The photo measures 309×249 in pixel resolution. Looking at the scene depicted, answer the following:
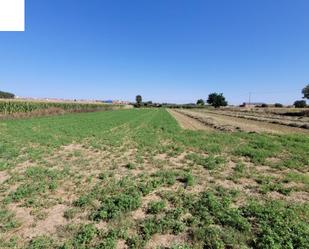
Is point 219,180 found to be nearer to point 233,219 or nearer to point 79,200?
point 233,219

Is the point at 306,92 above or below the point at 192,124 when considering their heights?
above

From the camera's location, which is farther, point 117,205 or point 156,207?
point 117,205

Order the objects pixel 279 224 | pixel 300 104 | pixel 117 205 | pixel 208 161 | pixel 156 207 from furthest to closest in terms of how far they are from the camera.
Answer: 1. pixel 300 104
2. pixel 208 161
3. pixel 117 205
4. pixel 156 207
5. pixel 279 224

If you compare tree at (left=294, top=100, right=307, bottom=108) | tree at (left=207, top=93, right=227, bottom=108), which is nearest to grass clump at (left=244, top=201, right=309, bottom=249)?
tree at (left=294, top=100, right=307, bottom=108)

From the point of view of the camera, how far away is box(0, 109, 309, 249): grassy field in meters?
3.76

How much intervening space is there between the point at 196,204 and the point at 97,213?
2.12 meters

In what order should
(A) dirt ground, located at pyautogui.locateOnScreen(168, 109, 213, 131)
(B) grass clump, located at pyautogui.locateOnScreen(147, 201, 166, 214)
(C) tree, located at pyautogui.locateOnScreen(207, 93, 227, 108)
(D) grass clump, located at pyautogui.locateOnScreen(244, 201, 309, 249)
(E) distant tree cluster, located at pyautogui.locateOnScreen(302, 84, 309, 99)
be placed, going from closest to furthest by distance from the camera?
(D) grass clump, located at pyautogui.locateOnScreen(244, 201, 309, 249) < (B) grass clump, located at pyautogui.locateOnScreen(147, 201, 166, 214) < (A) dirt ground, located at pyautogui.locateOnScreen(168, 109, 213, 131) < (E) distant tree cluster, located at pyautogui.locateOnScreen(302, 84, 309, 99) < (C) tree, located at pyautogui.locateOnScreen(207, 93, 227, 108)

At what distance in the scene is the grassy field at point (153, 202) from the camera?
3.76 meters

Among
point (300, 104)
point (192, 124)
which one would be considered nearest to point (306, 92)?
point (300, 104)

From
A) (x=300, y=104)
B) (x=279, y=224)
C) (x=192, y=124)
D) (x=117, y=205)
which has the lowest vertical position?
(x=117, y=205)

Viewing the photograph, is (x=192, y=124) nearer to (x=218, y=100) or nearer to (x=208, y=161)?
(x=208, y=161)

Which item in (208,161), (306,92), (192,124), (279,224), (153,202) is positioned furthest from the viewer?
(306,92)

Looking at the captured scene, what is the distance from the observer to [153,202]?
202 inches

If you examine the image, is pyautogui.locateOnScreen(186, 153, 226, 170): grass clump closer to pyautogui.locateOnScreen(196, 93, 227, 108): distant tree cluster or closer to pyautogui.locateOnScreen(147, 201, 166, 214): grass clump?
pyautogui.locateOnScreen(147, 201, 166, 214): grass clump
